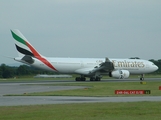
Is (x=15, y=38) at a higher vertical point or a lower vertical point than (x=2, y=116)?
higher

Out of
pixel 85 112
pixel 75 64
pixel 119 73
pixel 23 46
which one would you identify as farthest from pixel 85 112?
pixel 75 64

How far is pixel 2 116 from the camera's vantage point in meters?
17.1

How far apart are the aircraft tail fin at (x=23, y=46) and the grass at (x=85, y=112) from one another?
39283mm

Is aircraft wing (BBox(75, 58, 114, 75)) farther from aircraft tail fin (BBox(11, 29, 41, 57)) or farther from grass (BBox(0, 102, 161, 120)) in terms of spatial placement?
grass (BBox(0, 102, 161, 120))

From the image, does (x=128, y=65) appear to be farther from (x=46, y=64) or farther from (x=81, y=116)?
(x=81, y=116)

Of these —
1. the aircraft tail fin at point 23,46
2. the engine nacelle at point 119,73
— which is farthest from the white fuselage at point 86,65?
the engine nacelle at point 119,73

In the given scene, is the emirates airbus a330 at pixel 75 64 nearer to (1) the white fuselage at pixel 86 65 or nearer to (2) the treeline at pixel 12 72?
(1) the white fuselage at pixel 86 65

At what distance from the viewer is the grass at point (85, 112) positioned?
54.4ft

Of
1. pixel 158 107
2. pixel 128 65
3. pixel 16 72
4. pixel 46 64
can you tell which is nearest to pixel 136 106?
pixel 158 107

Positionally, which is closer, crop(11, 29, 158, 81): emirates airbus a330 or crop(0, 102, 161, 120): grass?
crop(0, 102, 161, 120): grass

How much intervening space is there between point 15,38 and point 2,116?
43.3 meters

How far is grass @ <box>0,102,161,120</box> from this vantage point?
1659cm

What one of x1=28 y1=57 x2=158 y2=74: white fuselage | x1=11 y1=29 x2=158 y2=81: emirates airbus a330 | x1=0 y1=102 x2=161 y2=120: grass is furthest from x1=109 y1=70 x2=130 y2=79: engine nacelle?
x1=0 y1=102 x2=161 y2=120: grass

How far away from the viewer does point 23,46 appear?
59156 millimetres
